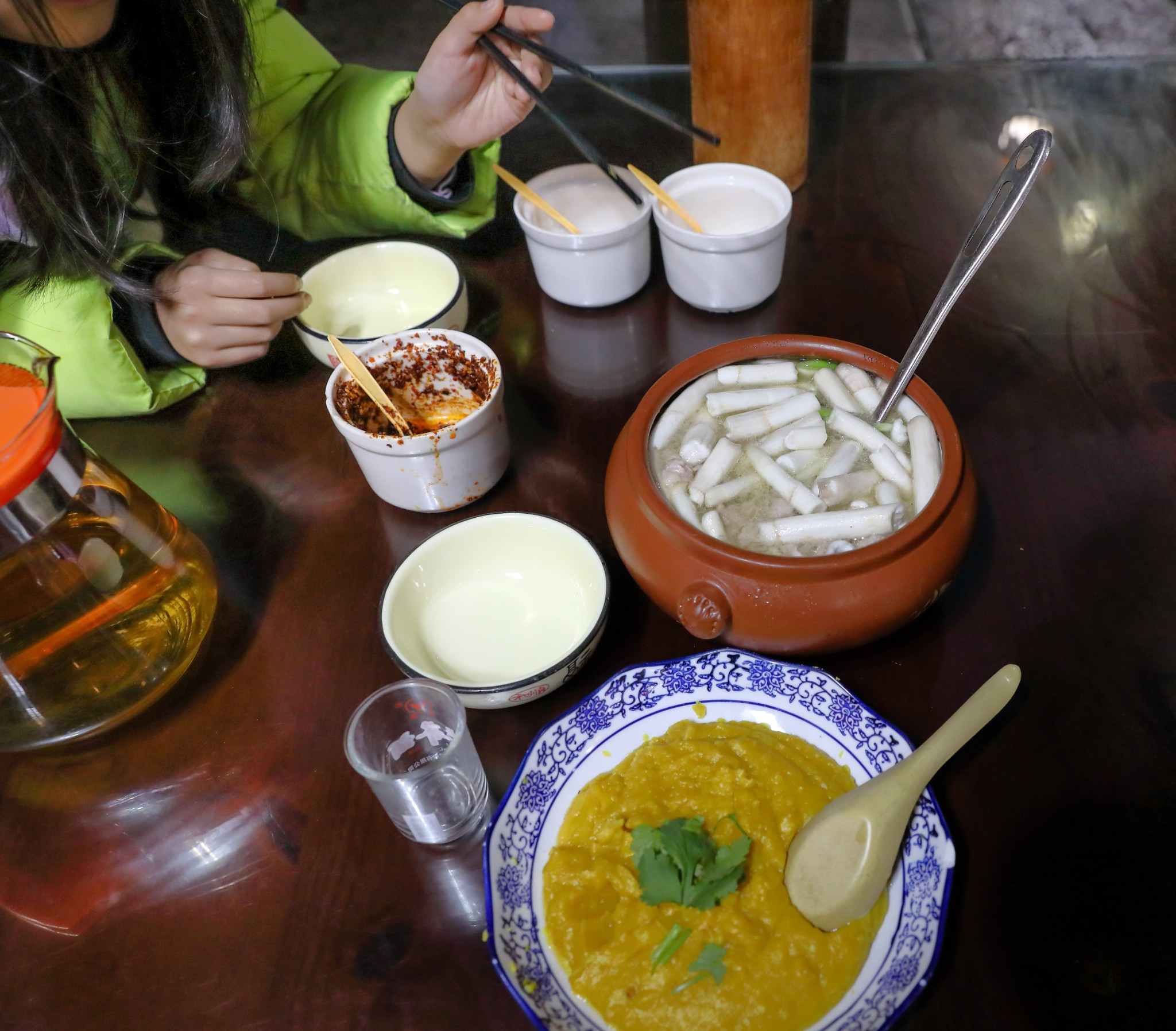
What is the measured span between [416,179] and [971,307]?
0.90m

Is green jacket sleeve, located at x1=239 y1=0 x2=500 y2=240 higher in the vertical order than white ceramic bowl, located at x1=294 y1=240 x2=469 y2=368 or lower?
higher

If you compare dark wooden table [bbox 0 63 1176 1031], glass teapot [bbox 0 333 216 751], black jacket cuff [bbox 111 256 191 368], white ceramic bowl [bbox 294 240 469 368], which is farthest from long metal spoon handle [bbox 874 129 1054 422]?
black jacket cuff [bbox 111 256 191 368]

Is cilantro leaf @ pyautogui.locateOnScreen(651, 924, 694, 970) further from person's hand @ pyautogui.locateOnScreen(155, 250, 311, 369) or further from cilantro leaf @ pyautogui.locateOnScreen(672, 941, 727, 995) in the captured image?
person's hand @ pyautogui.locateOnScreen(155, 250, 311, 369)

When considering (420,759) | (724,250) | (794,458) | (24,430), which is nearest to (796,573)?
(794,458)

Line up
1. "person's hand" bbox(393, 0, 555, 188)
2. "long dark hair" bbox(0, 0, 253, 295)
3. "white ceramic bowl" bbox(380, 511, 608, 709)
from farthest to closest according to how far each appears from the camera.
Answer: "person's hand" bbox(393, 0, 555, 188)
"long dark hair" bbox(0, 0, 253, 295)
"white ceramic bowl" bbox(380, 511, 608, 709)

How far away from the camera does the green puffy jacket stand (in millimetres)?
1229

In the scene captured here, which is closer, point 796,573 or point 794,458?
point 796,573

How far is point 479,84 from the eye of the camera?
1381mm

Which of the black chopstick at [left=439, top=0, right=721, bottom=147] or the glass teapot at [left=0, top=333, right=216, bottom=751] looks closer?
the glass teapot at [left=0, top=333, right=216, bottom=751]

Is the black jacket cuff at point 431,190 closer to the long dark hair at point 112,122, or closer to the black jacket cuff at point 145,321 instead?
the long dark hair at point 112,122

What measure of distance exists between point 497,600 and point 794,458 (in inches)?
14.3

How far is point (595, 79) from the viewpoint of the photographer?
1207 mm

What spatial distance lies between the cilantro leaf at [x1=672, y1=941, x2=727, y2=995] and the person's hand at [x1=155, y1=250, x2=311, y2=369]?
945 mm

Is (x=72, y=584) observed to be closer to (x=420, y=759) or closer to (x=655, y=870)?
(x=420, y=759)
